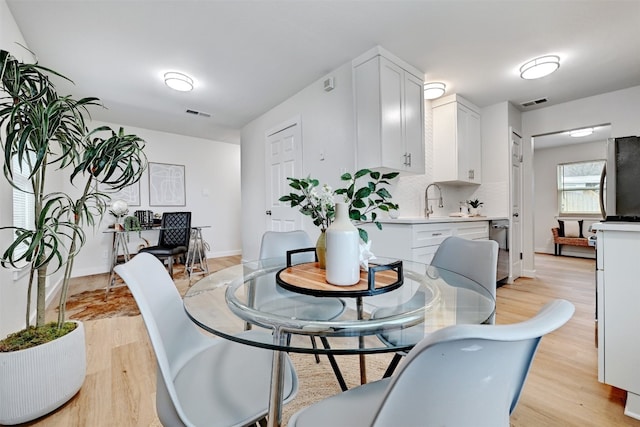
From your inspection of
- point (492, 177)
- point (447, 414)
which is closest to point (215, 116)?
point (492, 177)

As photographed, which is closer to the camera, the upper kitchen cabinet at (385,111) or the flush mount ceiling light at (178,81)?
the upper kitchen cabinet at (385,111)

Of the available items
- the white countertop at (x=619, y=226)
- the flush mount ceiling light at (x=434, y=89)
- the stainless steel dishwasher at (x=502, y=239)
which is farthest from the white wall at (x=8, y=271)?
the stainless steel dishwasher at (x=502, y=239)

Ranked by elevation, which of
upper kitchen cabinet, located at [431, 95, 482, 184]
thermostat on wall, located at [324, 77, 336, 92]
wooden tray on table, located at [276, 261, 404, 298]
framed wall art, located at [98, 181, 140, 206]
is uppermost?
thermostat on wall, located at [324, 77, 336, 92]

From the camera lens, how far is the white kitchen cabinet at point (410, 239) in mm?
2352

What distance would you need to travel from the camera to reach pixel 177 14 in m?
2.05

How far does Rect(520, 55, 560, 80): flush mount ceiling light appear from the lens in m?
2.66

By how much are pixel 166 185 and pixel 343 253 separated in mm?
5045

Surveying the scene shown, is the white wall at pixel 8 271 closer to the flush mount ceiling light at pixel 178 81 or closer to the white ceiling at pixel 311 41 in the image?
the white ceiling at pixel 311 41

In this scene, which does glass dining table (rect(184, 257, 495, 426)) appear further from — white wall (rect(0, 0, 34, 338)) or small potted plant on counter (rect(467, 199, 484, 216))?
A: small potted plant on counter (rect(467, 199, 484, 216))

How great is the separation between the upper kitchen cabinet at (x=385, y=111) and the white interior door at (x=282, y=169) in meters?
1.05

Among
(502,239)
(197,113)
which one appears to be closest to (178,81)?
(197,113)

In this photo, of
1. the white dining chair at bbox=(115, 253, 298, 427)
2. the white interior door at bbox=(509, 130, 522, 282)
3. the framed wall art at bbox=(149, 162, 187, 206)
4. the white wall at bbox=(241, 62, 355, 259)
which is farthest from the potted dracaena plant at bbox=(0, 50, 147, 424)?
the white interior door at bbox=(509, 130, 522, 282)

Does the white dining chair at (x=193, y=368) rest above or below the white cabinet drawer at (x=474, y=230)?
below

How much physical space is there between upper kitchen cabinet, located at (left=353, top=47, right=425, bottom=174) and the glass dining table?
1424mm
